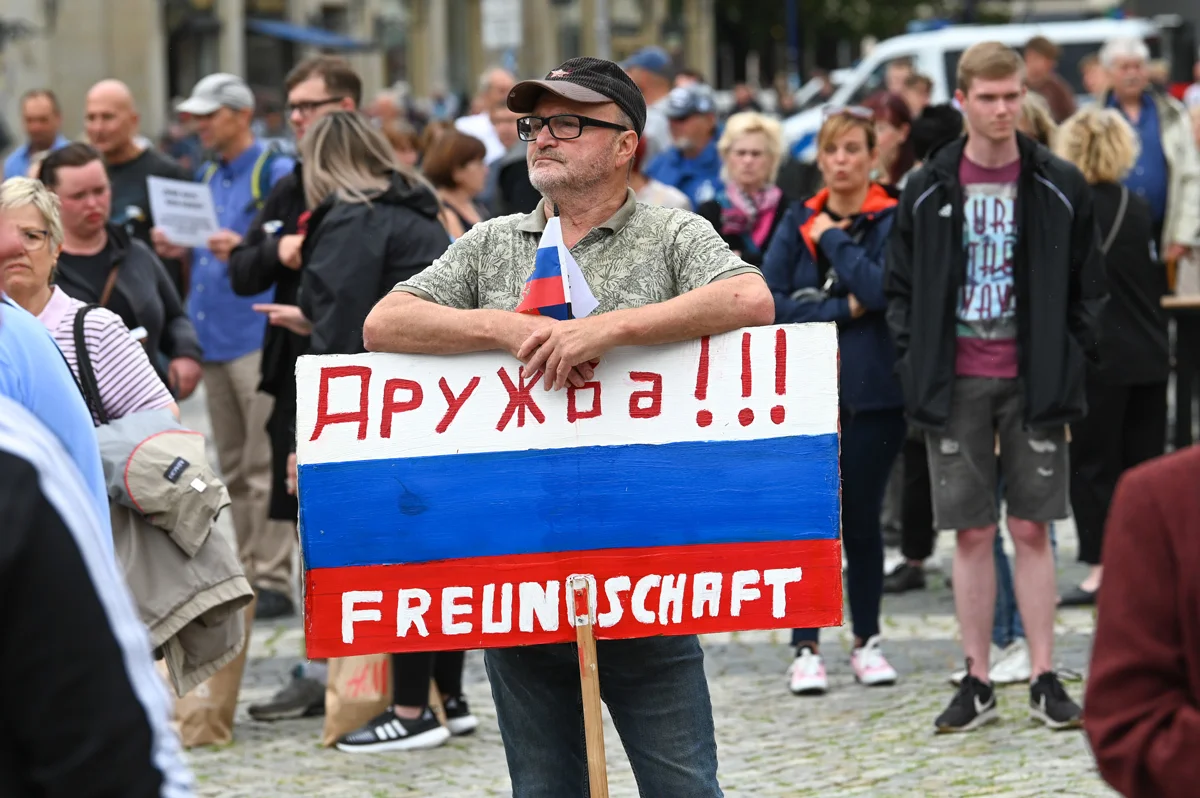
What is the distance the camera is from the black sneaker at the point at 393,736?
6.28 meters

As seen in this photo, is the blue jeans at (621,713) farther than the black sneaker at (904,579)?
No

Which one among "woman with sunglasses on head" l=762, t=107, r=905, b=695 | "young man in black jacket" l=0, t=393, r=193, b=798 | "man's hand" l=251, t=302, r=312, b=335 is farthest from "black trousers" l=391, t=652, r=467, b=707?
"young man in black jacket" l=0, t=393, r=193, b=798

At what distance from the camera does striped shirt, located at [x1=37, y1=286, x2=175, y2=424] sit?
4.94 meters

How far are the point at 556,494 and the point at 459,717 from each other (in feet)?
9.71

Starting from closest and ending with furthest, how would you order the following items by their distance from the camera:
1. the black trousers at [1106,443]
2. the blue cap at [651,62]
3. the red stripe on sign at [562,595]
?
1. the red stripe on sign at [562,595]
2. the black trousers at [1106,443]
3. the blue cap at [651,62]

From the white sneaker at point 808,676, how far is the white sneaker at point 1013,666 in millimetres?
599

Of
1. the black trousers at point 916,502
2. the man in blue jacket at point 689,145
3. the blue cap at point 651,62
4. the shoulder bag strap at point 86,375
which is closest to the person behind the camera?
the shoulder bag strap at point 86,375

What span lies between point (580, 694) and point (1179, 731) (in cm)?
182

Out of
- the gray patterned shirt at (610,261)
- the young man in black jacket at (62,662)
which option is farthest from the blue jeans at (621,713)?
the young man in black jacket at (62,662)

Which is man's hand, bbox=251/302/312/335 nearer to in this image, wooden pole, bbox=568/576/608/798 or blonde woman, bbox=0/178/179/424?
blonde woman, bbox=0/178/179/424

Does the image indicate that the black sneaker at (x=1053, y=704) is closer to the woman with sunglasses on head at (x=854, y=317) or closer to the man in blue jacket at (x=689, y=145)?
the woman with sunglasses on head at (x=854, y=317)

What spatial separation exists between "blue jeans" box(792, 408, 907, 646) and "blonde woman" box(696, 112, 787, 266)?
128 cm

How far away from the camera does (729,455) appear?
3725mm

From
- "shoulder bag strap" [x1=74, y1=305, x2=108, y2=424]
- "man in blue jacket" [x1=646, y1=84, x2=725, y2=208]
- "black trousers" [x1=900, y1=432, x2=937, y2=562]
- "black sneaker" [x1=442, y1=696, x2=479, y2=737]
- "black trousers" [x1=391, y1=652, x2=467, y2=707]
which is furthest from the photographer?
"man in blue jacket" [x1=646, y1=84, x2=725, y2=208]
